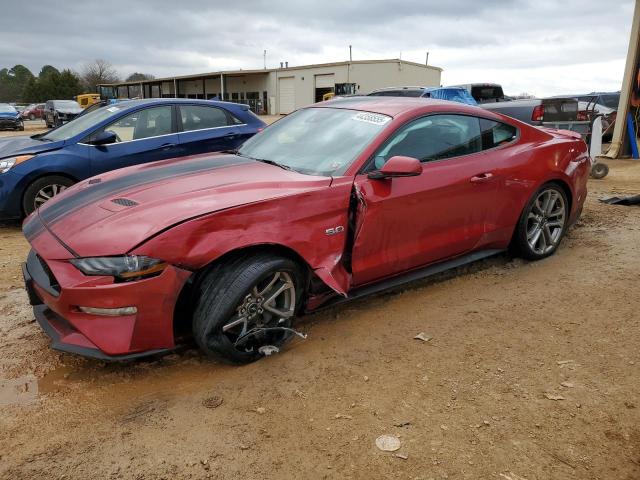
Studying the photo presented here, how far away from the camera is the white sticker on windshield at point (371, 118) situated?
11.4 ft

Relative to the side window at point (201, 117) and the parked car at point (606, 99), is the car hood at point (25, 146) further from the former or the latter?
the parked car at point (606, 99)

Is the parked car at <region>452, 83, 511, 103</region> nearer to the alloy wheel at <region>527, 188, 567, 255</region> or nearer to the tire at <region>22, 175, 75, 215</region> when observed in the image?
the alloy wheel at <region>527, 188, 567, 255</region>

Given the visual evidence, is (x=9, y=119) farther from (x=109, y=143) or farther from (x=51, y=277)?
(x=51, y=277)

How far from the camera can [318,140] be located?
3.59 metres

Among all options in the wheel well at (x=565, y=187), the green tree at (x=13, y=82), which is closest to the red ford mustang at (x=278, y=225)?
the wheel well at (x=565, y=187)

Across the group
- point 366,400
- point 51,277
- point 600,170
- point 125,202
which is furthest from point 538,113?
point 51,277

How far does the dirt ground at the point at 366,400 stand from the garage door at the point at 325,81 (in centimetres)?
3775

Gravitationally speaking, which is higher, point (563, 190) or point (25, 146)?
point (25, 146)

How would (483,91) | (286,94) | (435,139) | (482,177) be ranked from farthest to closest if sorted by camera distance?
(286,94) < (483,91) < (482,177) < (435,139)

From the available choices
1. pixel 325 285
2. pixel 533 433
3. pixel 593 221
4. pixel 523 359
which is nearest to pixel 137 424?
pixel 325 285

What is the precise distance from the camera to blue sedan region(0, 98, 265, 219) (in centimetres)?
569

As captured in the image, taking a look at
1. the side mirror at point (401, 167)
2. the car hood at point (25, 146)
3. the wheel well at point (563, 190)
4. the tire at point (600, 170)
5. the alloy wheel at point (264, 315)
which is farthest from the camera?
the tire at point (600, 170)

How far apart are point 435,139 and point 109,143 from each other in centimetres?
419

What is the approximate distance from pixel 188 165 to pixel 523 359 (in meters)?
2.56
